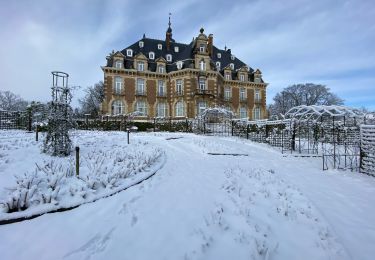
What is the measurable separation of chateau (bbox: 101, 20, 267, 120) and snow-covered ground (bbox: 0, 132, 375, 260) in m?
26.9

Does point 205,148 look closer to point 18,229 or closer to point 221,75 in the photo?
point 18,229

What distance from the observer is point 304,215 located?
4223 mm

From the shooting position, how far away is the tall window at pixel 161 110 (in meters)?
34.0

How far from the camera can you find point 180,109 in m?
33.5

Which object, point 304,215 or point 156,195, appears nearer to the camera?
point 304,215

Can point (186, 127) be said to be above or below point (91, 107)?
below

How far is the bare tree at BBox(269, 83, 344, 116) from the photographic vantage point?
49.2 metres

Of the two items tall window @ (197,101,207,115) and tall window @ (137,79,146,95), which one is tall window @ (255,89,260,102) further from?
tall window @ (137,79,146,95)

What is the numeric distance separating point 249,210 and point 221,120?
16963 millimetres

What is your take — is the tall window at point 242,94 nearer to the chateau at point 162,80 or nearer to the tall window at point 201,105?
the chateau at point 162,80

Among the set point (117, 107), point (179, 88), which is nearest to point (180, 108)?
point (179, 88)

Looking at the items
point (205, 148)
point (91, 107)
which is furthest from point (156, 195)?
point (91, 107)

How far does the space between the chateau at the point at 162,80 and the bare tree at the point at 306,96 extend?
959 inches

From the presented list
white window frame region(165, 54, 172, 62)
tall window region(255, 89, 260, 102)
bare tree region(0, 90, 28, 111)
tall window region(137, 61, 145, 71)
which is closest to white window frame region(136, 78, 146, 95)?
tall window region(137, 61, 145, 71)
